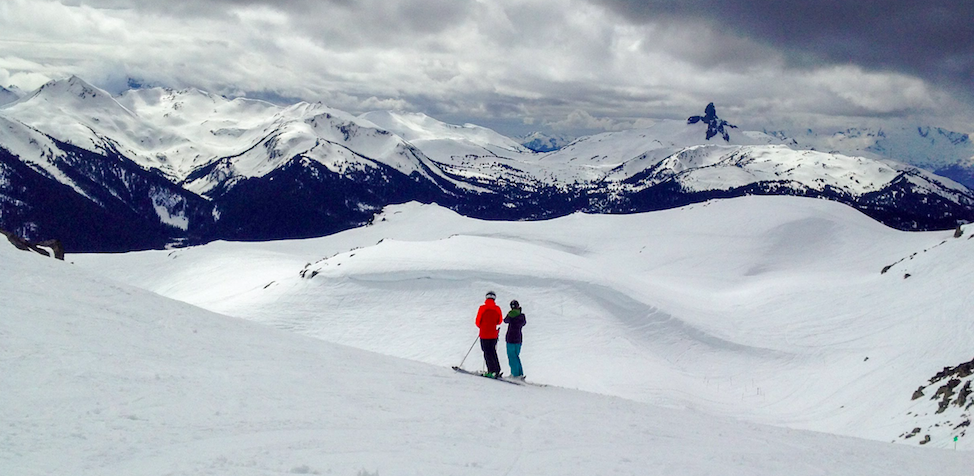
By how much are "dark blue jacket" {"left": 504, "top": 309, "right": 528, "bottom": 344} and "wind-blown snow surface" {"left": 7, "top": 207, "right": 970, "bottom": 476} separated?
177 cm

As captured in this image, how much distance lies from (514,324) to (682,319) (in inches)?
980

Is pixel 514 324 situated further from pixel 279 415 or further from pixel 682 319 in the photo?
pixel 682 319

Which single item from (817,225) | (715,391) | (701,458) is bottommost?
(715,391)

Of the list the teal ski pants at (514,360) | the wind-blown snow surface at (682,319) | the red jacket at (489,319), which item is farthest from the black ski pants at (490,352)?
the wind-blown snow surface at (682,319)

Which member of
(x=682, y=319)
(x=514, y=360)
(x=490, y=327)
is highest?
(x=490, y=327)

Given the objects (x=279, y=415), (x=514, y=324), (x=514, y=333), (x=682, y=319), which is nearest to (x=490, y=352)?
(x=514, y=333)

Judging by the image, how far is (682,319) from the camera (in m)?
38.5

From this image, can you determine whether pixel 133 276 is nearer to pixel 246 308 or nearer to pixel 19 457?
pixel 246 308

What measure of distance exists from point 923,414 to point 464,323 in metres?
23.1

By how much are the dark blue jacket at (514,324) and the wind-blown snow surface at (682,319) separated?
9.92 meters

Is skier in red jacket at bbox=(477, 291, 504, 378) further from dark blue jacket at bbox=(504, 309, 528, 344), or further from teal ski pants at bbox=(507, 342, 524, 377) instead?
teal ski pants at bbox=(507, 342, 524, 377)

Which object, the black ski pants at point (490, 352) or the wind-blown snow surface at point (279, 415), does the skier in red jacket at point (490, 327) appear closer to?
the black ski pants at point (490, 352)

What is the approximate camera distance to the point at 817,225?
7606 centimetres

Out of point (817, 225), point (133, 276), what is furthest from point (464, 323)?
point (817, 225)
